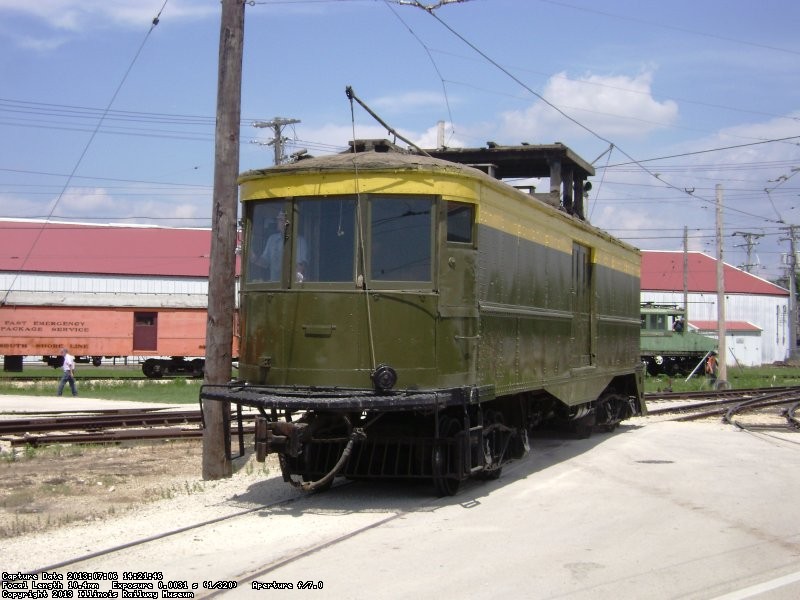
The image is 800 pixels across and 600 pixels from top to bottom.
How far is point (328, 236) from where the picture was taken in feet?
29.8

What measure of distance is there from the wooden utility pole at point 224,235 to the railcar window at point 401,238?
256cm

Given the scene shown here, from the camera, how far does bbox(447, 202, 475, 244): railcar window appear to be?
911 centimetres

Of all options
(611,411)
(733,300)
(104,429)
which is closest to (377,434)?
(611,411)

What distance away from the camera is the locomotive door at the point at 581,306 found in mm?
12909

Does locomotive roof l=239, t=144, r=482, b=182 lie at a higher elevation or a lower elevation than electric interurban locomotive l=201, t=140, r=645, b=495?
higher

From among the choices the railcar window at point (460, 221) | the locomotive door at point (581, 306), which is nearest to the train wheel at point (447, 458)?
the railcar window at point (460, 221)

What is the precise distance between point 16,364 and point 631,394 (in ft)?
103

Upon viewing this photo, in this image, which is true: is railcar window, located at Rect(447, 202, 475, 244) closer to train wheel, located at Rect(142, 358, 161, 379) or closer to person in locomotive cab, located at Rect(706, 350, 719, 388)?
person in locomotive cab, located at Rect(706, 350, 719, 388)

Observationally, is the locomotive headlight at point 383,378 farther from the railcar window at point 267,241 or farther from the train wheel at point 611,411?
the train wheel at point 611,411

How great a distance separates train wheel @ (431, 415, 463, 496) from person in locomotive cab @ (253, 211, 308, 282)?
1992mm

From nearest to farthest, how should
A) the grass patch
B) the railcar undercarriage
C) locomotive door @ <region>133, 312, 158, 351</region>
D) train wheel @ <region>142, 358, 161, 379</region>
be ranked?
1. the railcar undercarriage
2. the grass patch
3. locomotive door @ <region>133, 312, 158, 351</region>
4. train wheel @ <region>142, 358, 161, 379</region>

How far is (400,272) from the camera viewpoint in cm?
895

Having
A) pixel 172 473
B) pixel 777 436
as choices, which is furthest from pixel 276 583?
pixel 777 436

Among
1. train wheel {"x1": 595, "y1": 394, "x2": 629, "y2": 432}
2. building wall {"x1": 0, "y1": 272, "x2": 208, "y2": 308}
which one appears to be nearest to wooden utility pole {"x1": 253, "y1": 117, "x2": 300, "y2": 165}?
building wall {"x1": 0, "y1": 272, "x2": 208, "y2": 308}
